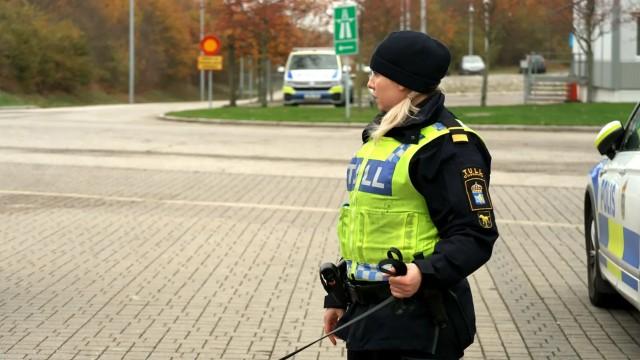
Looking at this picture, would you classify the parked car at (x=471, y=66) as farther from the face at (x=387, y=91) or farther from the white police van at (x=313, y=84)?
the face at (x=387, y=91)

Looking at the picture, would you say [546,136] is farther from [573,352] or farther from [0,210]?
[573,352]

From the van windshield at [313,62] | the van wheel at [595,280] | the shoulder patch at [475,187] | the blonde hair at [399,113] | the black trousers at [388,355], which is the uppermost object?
the van windshield at [313,62]

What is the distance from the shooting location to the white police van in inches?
1517

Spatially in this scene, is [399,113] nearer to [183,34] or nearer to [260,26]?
[260,26]

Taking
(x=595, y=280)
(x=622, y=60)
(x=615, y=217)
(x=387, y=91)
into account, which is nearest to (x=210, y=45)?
(x=622, y=60)

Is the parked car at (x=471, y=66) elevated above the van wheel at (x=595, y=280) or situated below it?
above

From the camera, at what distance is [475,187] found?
3164mm

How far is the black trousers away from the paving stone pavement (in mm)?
2718

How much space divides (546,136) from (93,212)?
14089mm

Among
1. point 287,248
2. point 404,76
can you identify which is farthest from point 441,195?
point 287,248

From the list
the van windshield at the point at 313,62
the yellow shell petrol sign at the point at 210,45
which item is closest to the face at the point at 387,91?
the van windshield at the point at 313,62

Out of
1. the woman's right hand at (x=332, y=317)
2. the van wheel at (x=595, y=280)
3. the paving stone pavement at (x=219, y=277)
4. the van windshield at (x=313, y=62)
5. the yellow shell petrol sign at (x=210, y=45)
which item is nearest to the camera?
the woman's right hand at (x=332, y=317)

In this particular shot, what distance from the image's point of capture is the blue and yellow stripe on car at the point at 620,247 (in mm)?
5746

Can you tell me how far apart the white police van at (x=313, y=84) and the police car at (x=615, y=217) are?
102 feet
